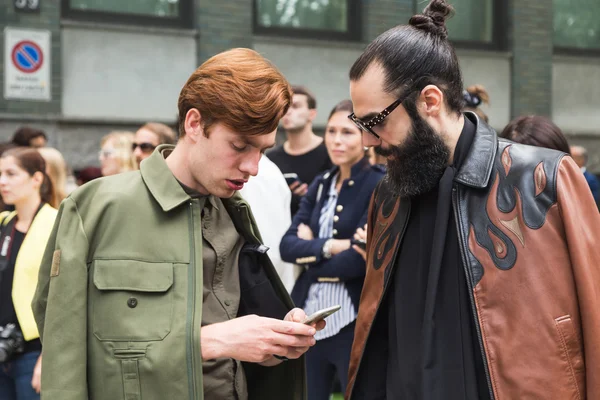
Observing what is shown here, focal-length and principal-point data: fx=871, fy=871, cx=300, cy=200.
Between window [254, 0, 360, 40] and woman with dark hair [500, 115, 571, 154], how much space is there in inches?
279

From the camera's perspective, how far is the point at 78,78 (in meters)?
9.46

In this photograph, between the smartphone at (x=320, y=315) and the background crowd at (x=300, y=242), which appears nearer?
the smartphone at (x=320, y=315)

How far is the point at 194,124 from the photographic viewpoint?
2.69m

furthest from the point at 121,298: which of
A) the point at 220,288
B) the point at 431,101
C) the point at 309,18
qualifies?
the point at 309,18

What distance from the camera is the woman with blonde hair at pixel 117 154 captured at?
639 centimetres

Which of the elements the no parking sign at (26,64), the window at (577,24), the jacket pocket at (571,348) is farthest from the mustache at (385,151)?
the window at (577,24)

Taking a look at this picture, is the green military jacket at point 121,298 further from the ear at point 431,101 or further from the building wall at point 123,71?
the building wall at point 123,71

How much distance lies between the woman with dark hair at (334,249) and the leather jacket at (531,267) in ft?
6.10

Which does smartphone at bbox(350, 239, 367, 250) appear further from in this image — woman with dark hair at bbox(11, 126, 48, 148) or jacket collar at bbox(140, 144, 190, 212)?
woman with dark hair at bbox(11, 126, 48, 148)

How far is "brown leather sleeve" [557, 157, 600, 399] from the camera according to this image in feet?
8.14

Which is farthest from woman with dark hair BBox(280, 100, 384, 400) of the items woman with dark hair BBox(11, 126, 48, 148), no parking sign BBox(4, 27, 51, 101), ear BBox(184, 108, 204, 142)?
no parking sign BBox(4, 27, 51, 101)

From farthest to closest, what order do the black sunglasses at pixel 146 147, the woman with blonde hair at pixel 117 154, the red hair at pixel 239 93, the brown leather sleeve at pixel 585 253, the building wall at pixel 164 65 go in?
1. the building wall at pixel 164 65
2. the woman with blonde hair at pixel 117 154
3. the black sunglasses at pixel 146 147
4. the red hair at pixel 239 93
5. the brown leather sleeve at pixel 585 253

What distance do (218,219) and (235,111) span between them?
0.46 metres

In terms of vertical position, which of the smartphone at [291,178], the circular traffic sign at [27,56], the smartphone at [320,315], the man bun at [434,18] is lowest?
the smartphone at [320,315]
